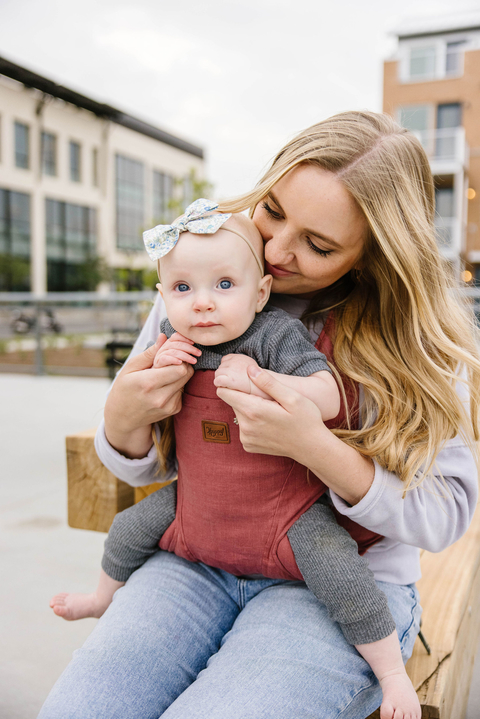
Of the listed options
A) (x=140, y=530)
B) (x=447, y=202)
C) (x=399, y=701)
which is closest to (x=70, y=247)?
(x=447, y=202)

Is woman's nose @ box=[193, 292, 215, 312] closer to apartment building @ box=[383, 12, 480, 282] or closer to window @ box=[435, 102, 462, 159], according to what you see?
apartment building @ box=[383, 12, 480, 282]

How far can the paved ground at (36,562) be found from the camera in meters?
1.82

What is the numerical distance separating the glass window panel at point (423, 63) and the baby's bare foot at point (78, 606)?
22.2 metres

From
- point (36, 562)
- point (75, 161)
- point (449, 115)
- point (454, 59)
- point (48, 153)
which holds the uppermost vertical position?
point (454, 59)

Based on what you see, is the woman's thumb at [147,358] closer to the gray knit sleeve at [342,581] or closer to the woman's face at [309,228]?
the woman's face at [309,228]

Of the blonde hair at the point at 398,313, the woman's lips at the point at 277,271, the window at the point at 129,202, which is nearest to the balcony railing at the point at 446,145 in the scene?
the window at the point at 129,202

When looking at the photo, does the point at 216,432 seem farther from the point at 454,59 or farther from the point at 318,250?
the point at 454,59

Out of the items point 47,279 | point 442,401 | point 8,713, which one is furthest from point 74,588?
point 47,279

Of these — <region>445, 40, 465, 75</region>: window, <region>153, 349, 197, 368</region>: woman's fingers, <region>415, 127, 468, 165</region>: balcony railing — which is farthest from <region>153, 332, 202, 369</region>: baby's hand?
<region>445, 40, 465, 75</region>: window

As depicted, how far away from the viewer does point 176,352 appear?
3.65 ft

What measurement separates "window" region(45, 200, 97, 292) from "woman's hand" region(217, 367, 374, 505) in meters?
24.9

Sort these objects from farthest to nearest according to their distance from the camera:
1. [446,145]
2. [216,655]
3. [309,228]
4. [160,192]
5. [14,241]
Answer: [160,192] → [14,241] → [446,145] → [309,228] → [216,655]

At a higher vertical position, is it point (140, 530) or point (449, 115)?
point (449, 115)

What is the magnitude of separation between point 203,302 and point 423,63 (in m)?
22.6
